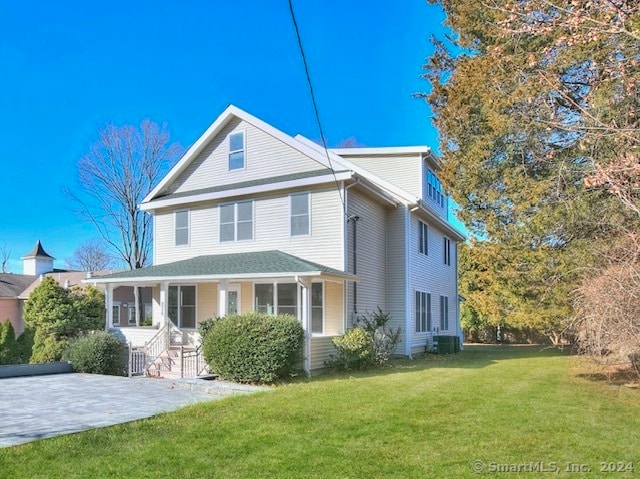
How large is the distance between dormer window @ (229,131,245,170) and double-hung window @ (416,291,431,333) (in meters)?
7.74

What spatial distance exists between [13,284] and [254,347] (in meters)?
31.3

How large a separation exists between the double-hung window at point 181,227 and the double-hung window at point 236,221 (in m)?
1.62

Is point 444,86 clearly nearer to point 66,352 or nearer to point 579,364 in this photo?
point 579,364

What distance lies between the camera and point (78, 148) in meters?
26.6

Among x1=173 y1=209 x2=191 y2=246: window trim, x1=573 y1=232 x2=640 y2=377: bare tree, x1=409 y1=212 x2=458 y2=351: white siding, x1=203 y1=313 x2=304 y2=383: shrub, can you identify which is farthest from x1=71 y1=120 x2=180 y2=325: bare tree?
x1=573 y1=232 x2=640 y2=377: bare tree

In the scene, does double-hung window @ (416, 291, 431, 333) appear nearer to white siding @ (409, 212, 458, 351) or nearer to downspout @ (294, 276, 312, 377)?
white siding @ (409, 212, 458, 351)

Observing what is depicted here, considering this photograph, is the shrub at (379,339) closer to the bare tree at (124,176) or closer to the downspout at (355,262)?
the downspout at (355,262)

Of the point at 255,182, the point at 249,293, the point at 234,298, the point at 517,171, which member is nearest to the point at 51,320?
the point at 234,298

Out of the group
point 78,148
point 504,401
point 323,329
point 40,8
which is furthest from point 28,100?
point 504,401

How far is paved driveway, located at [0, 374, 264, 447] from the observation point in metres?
7.33

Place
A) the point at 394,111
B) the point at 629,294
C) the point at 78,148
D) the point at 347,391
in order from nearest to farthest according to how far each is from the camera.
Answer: the point at 629,294 → the point at 347,391 → the point at 394,111 → the point at 78,148

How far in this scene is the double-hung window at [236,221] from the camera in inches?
655

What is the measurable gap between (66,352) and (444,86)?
1383 cm

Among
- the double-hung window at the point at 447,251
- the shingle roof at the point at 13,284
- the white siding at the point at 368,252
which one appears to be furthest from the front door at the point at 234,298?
the shingle roof at the point at 13,284
